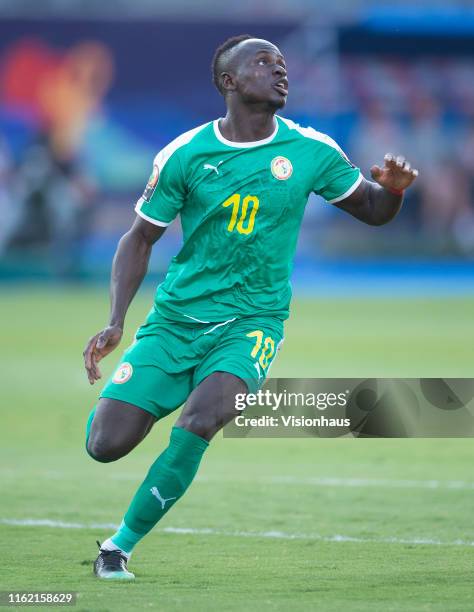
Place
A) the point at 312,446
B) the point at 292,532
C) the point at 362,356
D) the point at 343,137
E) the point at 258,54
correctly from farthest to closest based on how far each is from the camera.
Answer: the point at 343,137 → the point at 362,356 → the point at 312,446 → the point at 292,532 → the point at 258,54

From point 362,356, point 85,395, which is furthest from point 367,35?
point 85,395

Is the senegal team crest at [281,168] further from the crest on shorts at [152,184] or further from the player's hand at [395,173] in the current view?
the crest on shorts at [152,184]

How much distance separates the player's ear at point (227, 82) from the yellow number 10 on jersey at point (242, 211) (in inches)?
24.3

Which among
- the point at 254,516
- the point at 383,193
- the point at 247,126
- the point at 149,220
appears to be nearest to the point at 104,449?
the point at 149,220

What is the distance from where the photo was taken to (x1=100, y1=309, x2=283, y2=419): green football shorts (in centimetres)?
657

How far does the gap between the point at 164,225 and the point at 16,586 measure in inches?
78.4

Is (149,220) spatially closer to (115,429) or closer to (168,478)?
(115,429)

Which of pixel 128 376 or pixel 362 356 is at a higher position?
pixel 128 376

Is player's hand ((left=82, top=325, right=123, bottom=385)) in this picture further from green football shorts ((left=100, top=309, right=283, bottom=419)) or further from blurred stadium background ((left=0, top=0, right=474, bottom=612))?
blurred stadium background ((left=0, top=0, right=474, bottom=612))

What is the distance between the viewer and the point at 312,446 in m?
12.0

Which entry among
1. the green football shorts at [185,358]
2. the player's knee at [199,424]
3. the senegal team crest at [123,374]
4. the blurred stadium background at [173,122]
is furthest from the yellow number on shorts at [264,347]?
the blurred stadium background at [173,122]

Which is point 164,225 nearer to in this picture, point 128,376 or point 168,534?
point 128,376

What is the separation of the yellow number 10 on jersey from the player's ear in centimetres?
62

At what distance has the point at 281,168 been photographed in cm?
686
